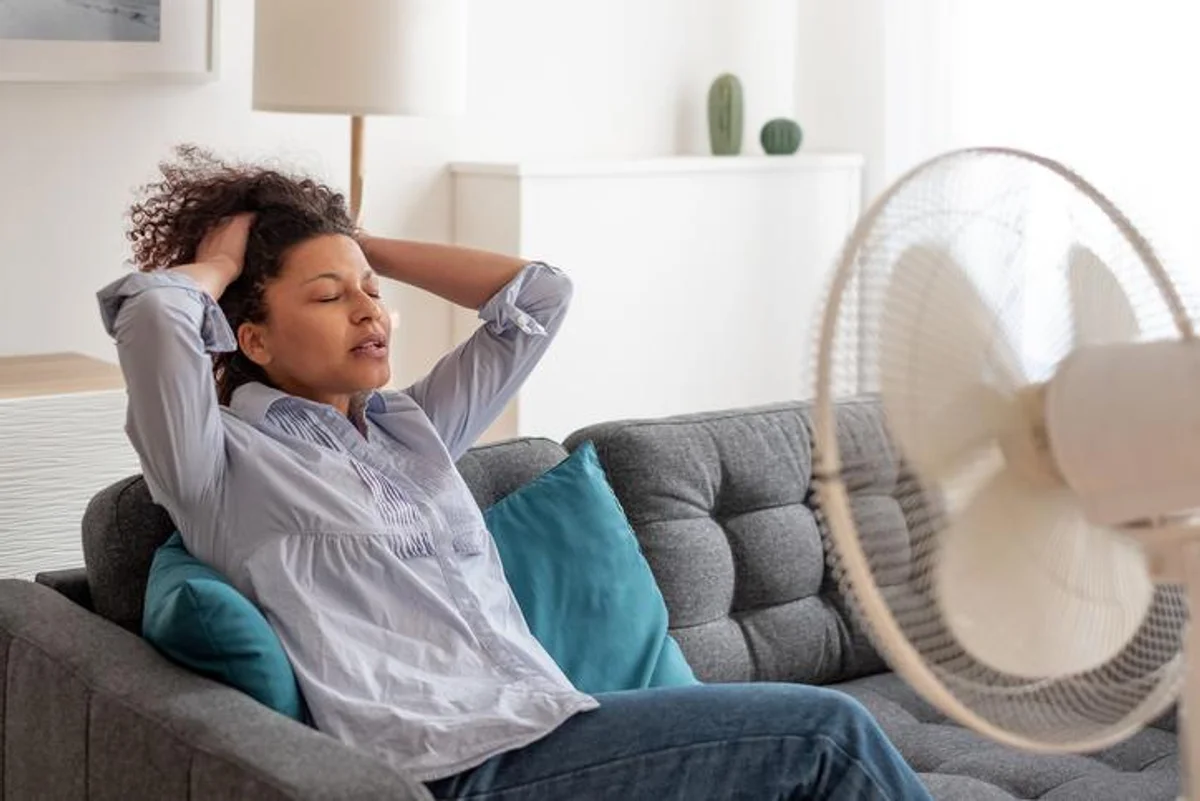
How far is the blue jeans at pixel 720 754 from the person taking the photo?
79.5 inches

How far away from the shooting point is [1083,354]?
1.37 metres

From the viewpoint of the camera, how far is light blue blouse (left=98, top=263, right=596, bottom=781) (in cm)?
203

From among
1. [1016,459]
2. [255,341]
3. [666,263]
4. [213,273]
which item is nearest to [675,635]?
[255,341]

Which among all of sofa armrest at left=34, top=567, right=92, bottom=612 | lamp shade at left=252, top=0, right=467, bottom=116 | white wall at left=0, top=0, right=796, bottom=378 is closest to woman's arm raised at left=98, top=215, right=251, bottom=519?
sofa armrest at left=34, top=567, right=92, bottom=612

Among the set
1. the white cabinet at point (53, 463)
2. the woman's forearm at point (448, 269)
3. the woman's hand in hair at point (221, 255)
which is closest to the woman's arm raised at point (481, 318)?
the woman's forearm at point (448, 269)

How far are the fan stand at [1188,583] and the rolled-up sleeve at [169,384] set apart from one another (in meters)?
1.05

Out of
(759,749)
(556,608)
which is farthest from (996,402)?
(556,608)

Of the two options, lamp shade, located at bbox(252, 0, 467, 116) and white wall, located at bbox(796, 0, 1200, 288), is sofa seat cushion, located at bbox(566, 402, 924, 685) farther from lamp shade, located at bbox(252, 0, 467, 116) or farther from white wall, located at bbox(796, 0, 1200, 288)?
white wall, located at bbox(796, 0, 1200, 288)

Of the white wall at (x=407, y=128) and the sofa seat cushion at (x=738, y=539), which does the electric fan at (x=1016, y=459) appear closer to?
the sofa seat cushion at (x=738, y=539)

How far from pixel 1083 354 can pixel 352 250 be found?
115 centimetres

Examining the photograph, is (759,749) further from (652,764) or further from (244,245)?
(244,245)

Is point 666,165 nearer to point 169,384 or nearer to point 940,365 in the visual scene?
point 169,384

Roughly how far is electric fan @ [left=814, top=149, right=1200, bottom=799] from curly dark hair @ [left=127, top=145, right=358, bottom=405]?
1.02m

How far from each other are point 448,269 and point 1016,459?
1251mm
